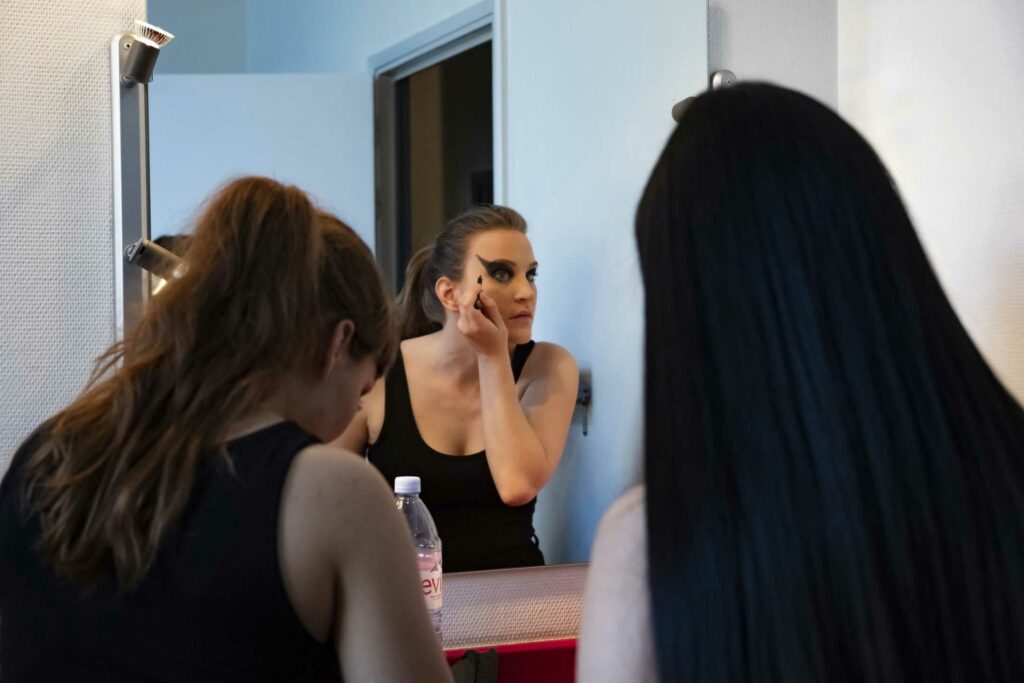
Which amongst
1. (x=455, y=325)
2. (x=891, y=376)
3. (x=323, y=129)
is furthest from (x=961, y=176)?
(x=891, y=376)

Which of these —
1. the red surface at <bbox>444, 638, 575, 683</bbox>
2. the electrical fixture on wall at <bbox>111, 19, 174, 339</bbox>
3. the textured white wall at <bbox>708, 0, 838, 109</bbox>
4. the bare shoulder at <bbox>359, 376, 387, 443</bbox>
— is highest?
the textured white wall at <bbox>708, 0, 838, 109</bbox>

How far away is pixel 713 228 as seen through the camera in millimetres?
542

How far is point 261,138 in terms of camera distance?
1.21 m

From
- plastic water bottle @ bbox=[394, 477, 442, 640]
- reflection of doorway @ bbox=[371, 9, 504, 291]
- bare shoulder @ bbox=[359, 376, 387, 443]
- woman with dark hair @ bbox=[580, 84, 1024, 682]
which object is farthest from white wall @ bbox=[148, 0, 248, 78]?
woman with dark hair @ bbox=[580, 84, 1024, 682]

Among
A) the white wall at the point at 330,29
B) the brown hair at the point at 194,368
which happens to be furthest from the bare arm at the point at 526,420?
the brown hair at the point at 194,368

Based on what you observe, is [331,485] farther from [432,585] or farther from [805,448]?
[432,585]

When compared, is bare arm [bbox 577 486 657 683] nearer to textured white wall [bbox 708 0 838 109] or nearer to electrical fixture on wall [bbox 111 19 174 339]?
electrical fixture on wall [bbox 111 19 174 339]

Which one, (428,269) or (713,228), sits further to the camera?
(428,269)

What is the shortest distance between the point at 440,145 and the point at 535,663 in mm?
610

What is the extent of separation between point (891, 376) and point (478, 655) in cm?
72

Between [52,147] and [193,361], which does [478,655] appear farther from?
[52,147]

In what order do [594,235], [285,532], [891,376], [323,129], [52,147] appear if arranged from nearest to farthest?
1. [891,376]
2. [285,532]
3. [52,147]
4. [323,129]
5. [594,235]

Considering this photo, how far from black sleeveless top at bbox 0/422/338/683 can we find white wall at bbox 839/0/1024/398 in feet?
3.00

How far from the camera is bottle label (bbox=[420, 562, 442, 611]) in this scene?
120 cm
